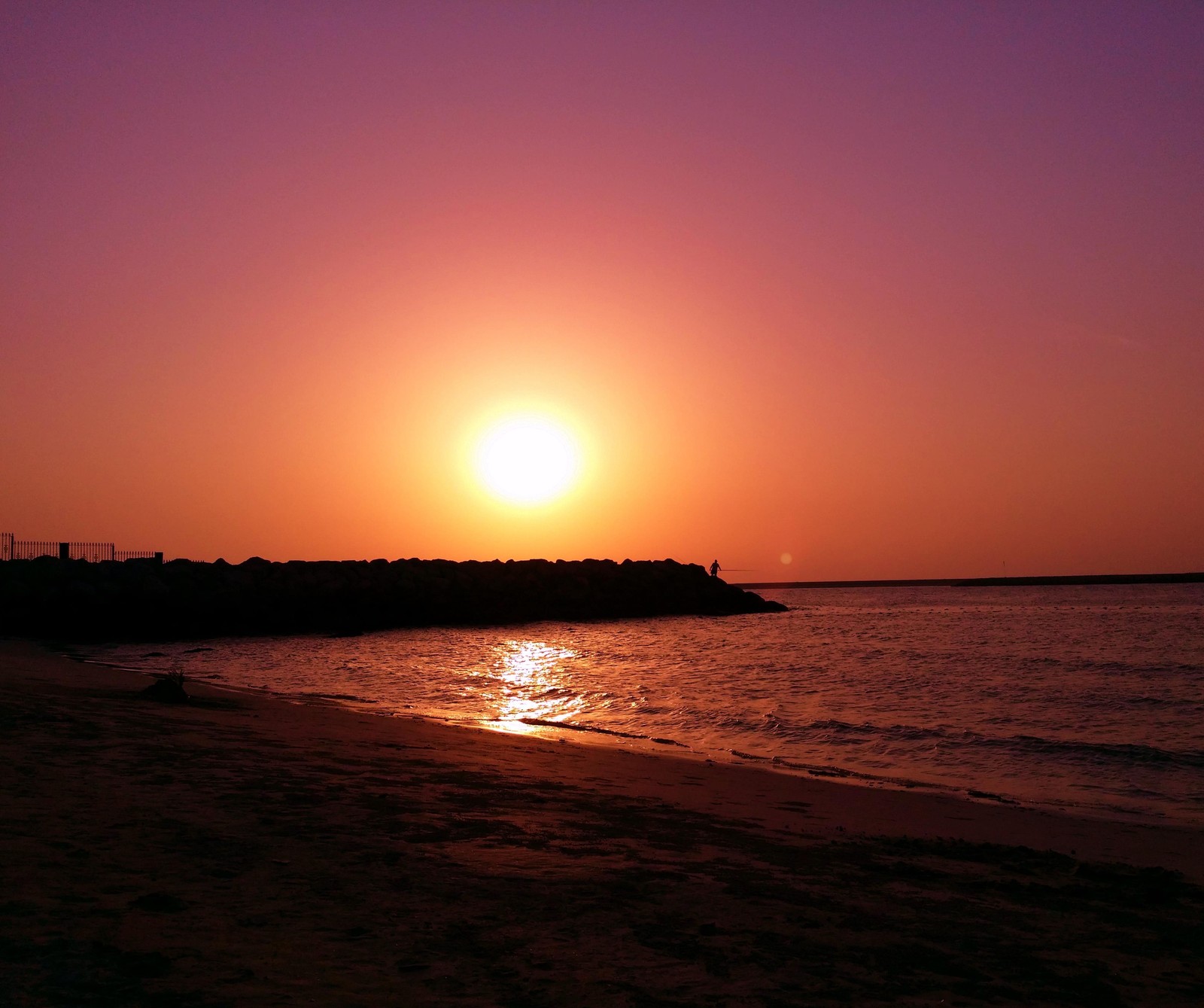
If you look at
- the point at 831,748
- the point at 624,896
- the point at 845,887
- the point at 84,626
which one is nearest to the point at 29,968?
the point at 624,896

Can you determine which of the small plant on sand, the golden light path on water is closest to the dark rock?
the small plant on sand

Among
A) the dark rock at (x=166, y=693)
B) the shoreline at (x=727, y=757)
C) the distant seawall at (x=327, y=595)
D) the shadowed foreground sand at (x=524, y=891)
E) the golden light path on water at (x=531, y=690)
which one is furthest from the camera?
the distant seawall at (x=327, y=595)

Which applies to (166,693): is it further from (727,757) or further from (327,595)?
(327,595)

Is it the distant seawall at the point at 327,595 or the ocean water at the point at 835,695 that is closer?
the ocean water at the point at 835,695

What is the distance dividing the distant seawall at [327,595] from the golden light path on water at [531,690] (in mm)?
13747

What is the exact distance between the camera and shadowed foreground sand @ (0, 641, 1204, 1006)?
14.2ft

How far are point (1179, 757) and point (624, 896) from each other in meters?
11.9

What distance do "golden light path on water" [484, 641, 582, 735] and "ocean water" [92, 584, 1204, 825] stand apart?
0.35 feet

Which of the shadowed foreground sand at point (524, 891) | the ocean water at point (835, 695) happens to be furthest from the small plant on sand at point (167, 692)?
the ocean water at point (835, 695)

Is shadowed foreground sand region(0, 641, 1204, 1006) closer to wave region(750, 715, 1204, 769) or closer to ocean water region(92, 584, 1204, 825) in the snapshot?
ocean water region(92, 584, 1204, 825)

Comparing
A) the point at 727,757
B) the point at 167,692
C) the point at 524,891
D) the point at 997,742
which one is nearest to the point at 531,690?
the point at 727,757

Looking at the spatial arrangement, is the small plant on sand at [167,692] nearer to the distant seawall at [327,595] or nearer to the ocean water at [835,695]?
the ocean water at [835,695]

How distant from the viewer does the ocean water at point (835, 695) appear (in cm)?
1345

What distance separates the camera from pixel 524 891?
18.9 ft
